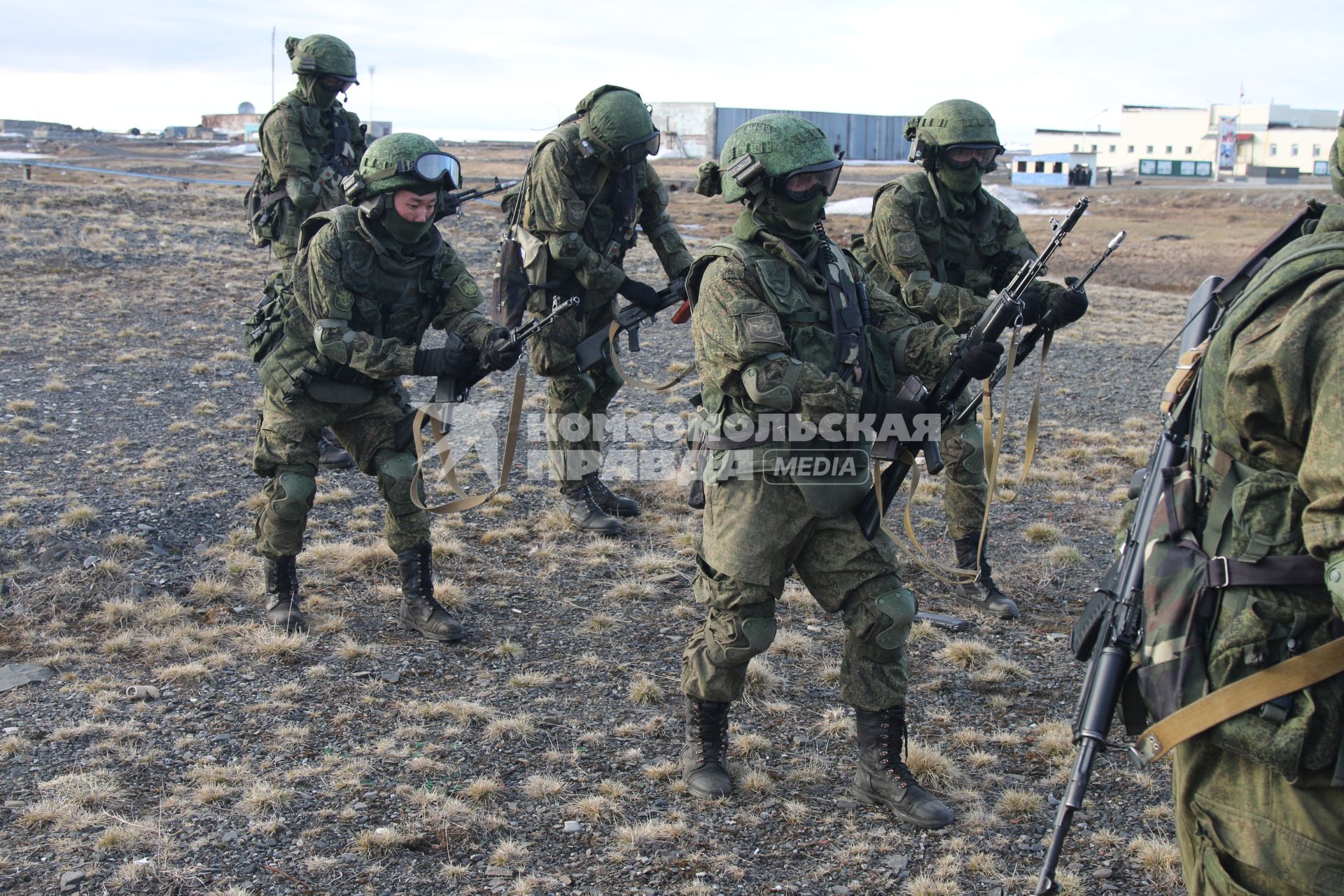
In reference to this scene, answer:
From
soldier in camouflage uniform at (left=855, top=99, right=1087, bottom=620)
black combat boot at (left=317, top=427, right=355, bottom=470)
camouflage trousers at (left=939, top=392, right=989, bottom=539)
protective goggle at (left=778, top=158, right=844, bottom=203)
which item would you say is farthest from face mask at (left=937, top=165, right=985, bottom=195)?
black combat boot at (left=317, top=427, right=355, bottom=470)

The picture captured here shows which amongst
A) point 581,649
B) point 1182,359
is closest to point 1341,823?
point 1182,359

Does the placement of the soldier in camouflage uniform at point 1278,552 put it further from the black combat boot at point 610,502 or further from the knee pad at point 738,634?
the black combat boot at point 610,502

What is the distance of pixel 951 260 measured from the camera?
594 centimetres

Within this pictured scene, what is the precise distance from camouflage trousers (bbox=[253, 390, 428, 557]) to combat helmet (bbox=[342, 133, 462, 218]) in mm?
980

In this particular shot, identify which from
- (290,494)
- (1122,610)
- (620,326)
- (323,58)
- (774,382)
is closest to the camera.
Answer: (1122,610)

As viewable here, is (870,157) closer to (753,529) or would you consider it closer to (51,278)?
(51,278)

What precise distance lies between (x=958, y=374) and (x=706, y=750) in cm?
169

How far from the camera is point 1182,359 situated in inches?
107

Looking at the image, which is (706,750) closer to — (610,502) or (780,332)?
(780,332)

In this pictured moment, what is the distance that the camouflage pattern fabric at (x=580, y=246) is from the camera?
6.72 m

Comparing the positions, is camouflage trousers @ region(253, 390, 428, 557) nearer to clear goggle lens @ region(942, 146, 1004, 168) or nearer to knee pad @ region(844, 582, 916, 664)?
knee pad @ region(844, 582, 916, 664)

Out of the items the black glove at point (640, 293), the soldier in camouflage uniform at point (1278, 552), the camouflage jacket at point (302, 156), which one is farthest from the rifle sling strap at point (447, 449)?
the soldier in camouflage uniform at point (1278, 552)

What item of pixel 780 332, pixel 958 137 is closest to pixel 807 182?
pixel 780 332

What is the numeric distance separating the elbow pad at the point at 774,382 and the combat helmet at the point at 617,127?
299 centimetres
